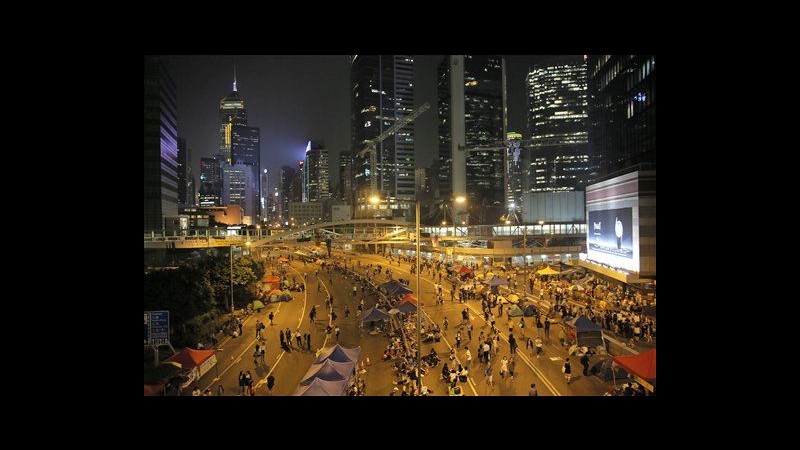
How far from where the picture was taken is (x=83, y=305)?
22.1 feet

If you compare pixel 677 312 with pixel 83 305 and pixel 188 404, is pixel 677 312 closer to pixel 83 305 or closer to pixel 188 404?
pixel 188 404

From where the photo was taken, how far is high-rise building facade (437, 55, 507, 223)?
147375mm

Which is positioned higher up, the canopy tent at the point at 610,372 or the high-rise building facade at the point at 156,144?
the high-rise building facade at the point at 156,144

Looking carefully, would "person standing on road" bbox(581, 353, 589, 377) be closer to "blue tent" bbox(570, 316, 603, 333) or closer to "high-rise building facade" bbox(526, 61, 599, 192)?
"blue tent" bbox(570, 316, 603, 333)

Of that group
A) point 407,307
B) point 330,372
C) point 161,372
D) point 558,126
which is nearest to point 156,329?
point 161,372

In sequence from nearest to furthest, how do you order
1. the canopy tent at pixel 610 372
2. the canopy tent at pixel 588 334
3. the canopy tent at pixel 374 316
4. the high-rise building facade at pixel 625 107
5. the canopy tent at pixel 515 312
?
the canopy tent at pixel 610 372
the canopy tent at pixel 588 334
the canopy tent at pixel 374 316
the canopy tent at pixel 515 312
the high-rise building facade at pixel 625 107

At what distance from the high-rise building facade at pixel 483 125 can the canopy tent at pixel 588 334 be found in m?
132

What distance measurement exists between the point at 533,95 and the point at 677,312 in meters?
165

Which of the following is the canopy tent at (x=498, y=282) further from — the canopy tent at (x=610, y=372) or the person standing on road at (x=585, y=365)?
the canopy tent at (x=610, y=372)

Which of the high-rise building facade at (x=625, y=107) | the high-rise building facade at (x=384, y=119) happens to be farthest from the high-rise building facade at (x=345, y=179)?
the high-rise building facade at (x=625, y=107)

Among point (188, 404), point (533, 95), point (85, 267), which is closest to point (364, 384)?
point (188, 404)

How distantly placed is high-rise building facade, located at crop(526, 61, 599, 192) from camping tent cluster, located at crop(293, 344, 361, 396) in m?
135

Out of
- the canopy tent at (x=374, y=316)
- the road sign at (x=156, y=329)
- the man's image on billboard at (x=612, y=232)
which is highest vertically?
the man's image on billboard at (x=612, y=232)

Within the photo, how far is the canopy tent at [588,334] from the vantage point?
13.3 m
